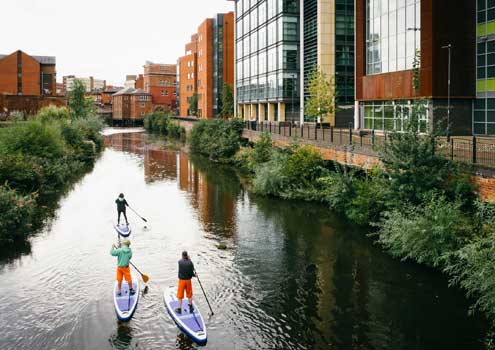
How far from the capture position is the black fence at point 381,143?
802 inches

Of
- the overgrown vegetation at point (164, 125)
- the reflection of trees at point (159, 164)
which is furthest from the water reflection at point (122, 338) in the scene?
the overgrown vegetation at point (164, 125)

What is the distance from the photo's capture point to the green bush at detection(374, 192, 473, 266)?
17938 millimetres

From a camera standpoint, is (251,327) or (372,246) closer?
(251,327)

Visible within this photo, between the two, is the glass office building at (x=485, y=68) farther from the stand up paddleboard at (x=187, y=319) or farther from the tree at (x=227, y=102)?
the tree at (x=227, y=102)

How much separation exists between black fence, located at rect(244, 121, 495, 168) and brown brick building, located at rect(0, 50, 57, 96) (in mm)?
71505

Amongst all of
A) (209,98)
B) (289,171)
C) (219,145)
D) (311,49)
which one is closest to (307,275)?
(289,171)

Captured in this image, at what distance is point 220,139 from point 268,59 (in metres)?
15.5

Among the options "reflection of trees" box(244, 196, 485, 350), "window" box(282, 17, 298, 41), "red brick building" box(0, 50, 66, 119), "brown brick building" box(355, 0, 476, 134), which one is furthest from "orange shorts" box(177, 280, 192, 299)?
"red brick building" box(0, 50, 66, 119)

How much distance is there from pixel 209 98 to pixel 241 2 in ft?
74.1

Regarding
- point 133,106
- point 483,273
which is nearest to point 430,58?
point 483,273

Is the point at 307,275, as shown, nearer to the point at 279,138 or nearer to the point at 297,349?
the point at 297,349

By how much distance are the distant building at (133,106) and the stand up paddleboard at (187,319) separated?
127 meters

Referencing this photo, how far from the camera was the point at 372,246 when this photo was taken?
22.6 metres

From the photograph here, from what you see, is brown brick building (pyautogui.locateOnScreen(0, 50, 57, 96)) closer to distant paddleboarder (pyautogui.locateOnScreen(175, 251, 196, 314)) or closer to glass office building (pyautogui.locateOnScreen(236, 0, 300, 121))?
glass office building (pyautogui.locateOnScreen(236, 0, 300, 121))
